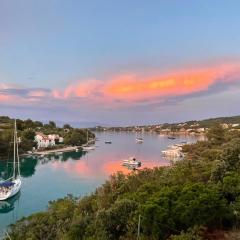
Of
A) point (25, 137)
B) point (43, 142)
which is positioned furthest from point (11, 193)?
point (43, 142)

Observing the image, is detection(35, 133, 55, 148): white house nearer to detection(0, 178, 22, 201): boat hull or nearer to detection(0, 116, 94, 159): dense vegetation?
detection(0, 116, 94, 159): dense vegetation

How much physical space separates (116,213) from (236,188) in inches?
171

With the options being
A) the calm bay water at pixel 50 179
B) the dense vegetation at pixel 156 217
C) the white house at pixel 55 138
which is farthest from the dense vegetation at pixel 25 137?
the dense vegetation at pixel 156 217

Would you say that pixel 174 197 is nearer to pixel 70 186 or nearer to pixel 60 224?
pixel 60 224

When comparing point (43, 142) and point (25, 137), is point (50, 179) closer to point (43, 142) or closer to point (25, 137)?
point (25, 137)

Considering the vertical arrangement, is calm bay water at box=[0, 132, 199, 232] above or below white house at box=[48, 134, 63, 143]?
below

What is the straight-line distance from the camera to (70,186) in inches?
1312

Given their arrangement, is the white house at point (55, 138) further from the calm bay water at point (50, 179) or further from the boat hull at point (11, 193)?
the boat hull at point (11, 193)

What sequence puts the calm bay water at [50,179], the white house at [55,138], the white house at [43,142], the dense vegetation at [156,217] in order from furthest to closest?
the white house at [55,138] → the white house at [43,142] → the calm bay water at [50,179] → the dense vegetation at [156,217]

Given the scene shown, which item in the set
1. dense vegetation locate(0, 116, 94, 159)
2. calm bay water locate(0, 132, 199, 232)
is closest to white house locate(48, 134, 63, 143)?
dense vegetation locate(0, 116, 94, 159)

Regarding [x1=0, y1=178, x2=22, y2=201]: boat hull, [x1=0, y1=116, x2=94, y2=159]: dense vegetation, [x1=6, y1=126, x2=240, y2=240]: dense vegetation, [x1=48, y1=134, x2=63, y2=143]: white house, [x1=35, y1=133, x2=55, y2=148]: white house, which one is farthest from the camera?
[x1=48, y1=134, x2=63, y2=143]: white house

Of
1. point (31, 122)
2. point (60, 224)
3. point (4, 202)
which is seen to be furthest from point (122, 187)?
point (31, 122)

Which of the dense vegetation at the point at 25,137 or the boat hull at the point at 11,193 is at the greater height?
the dense vegetation at the point at 25,137

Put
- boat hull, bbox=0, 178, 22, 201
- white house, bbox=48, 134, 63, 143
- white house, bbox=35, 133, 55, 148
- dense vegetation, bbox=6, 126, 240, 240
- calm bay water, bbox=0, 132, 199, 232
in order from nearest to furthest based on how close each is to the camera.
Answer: dense vegetation, bbox=6, 126, 240, 240 < calm bay water, bbox=0, 132, 199, 232 < boat hull, bbox=0, 178, 22, 201 < white house, bbox=35, 133, 55, 148 < white house, bbox=48, 134, 63, 143
